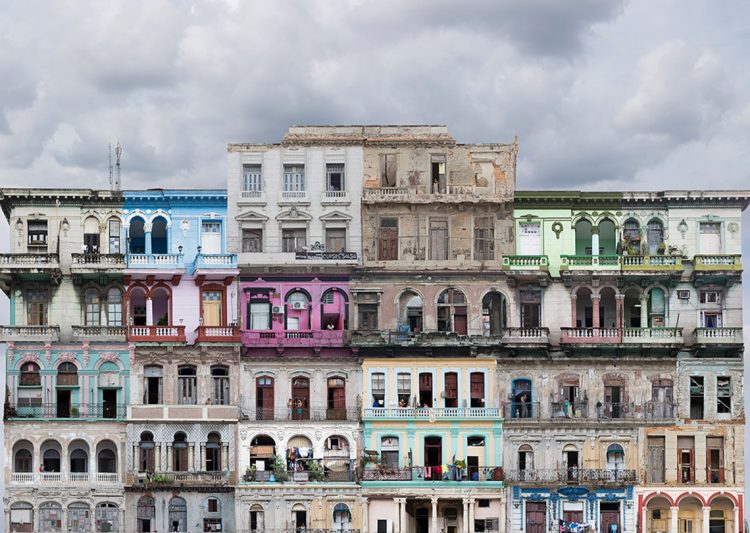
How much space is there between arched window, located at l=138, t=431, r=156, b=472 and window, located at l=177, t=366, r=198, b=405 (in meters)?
2.72

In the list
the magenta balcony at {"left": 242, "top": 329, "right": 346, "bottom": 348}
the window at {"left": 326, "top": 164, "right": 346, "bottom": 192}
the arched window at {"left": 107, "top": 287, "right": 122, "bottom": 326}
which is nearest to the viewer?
the magenta balcony at {"left": 242, "top": 329, "right": 346, "bottom": 348}

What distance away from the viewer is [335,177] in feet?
253

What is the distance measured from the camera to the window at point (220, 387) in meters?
75.1

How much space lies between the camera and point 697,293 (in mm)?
76500

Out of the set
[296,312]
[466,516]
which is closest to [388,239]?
[296,312]

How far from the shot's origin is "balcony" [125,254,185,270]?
75.8 m

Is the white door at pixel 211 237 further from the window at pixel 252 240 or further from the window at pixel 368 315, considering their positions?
the window at pixel 368 315

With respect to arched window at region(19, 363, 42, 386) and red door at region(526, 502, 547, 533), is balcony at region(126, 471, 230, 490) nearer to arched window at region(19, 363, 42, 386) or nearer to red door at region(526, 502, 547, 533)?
arched window at region(19, 363, 42, 386)

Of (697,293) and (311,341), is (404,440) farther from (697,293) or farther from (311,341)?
(697,293)

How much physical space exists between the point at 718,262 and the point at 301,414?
25.2m

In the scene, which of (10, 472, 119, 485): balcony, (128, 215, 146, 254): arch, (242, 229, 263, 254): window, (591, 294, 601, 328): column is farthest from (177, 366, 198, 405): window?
(591, 294, 601, 328): column

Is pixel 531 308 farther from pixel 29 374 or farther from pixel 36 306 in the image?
pixel 29 374

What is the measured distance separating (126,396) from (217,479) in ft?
22.9

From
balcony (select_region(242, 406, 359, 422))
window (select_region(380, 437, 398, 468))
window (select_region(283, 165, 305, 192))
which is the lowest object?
window (select_region(380, 437, 398, 468))
